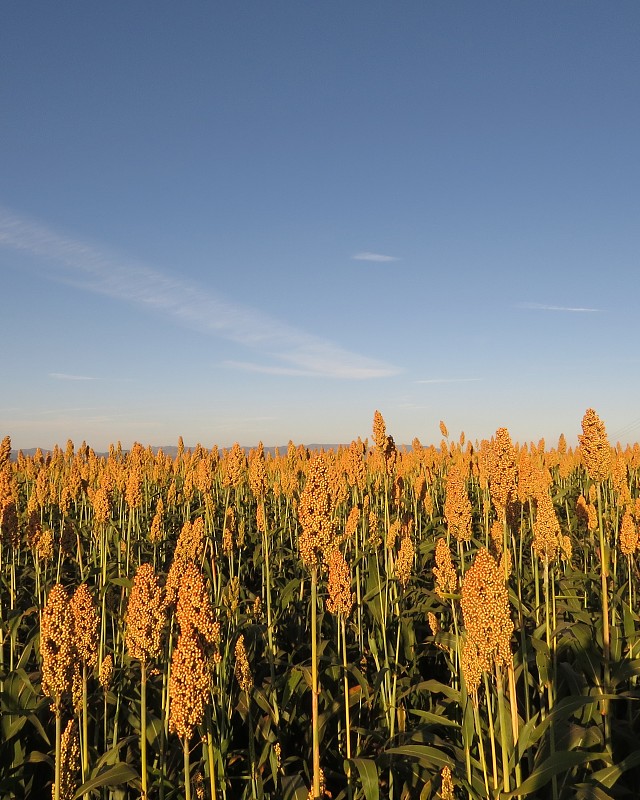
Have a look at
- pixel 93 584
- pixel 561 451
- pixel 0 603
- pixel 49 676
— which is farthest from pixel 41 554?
pixel 561 451

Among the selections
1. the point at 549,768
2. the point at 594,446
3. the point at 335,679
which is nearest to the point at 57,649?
the point at 549,768

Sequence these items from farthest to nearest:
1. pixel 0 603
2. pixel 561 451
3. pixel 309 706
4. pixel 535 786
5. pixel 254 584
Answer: pixel 561 451
pixel 254 584
pixel 0 603
pixel 309 706
pixel 535 786

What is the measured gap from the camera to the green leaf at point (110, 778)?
280 centimetres

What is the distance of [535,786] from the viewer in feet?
9.71

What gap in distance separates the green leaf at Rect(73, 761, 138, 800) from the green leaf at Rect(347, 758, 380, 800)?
1376 mm

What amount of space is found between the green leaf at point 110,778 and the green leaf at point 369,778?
4.51ft

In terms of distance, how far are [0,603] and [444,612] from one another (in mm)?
5759

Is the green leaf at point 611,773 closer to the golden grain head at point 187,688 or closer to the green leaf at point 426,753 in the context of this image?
the green leaf at point 426,753

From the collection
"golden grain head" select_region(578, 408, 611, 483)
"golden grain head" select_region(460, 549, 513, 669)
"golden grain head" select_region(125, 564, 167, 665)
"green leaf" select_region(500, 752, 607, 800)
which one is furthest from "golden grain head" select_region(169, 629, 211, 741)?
"golden grain head" select_region(578, 408, 611, 483)

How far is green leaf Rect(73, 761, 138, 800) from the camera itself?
280 centimetres

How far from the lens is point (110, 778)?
2.94 m

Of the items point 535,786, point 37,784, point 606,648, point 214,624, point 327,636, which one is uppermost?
point 214,624

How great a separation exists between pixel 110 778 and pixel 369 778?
1.54m

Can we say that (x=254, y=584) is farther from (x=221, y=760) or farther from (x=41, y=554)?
(x=221, y=760)
